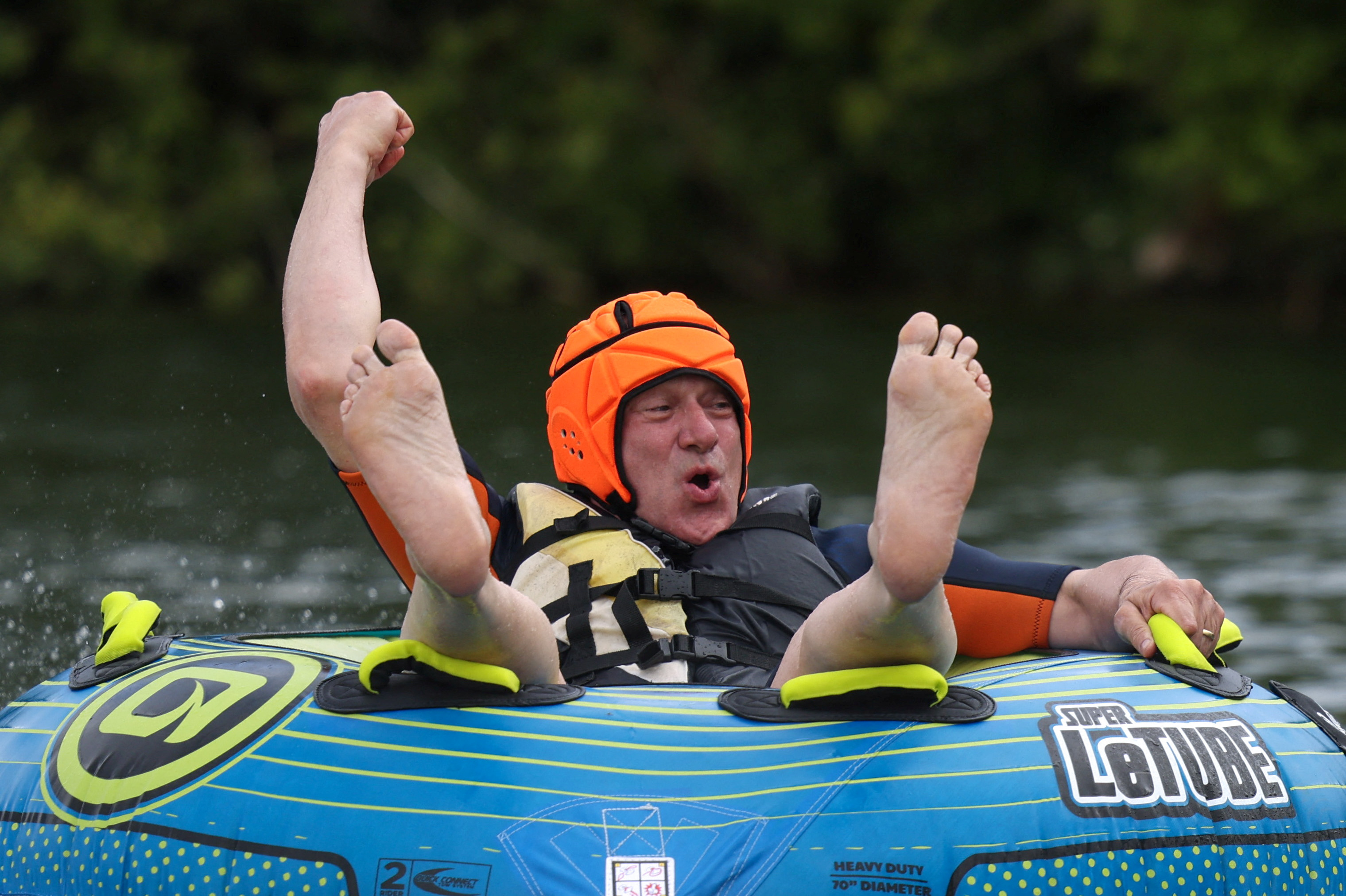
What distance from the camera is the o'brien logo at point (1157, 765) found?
2.31 m

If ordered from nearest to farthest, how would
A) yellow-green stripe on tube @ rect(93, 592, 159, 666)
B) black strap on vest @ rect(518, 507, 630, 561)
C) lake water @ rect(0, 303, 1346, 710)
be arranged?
yellow-green stripe on tube @ rect(93, 592, 159, 666) → black strap on vest @ rect(518, 507, 630, 561) → lake water @ rect(0, 303, 1346, 710)

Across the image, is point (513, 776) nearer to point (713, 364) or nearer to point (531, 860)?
point (531, 860)

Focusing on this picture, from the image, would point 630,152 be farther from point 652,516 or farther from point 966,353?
point 966,353

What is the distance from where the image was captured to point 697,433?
3.10 meters

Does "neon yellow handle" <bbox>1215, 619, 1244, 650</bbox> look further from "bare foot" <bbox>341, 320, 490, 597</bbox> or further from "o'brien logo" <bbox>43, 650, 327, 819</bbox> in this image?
"o'brien logo" <bbox>43, 650, 327, 819</bbox>

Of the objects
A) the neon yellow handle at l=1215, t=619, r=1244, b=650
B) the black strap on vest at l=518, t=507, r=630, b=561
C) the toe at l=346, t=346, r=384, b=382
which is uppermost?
the toe at l=346, t=346, r=384, b=382

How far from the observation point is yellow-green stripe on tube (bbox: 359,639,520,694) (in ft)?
7.84

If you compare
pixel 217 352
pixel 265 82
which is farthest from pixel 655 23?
pixel 217 352

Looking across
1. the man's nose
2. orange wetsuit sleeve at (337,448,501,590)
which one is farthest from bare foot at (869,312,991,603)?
orange wetsuit sleeve at (337,448,501,590)

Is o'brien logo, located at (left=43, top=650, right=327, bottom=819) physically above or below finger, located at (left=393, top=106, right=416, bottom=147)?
below

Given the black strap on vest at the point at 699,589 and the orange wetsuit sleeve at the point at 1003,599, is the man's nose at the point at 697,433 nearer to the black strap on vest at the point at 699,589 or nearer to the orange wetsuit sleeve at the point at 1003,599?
the black strap on vest at the point at 699,589

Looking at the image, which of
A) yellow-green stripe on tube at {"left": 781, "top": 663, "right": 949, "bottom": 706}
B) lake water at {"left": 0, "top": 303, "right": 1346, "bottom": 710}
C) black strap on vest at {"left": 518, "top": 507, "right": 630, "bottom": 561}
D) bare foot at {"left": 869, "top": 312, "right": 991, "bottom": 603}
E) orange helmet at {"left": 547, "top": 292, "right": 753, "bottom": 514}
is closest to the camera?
bare foot at {"left": 869, "top": 312, "right": 991, "bottom": 603}

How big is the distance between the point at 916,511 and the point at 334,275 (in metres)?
1.29

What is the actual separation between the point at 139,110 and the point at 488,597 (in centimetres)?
1876
